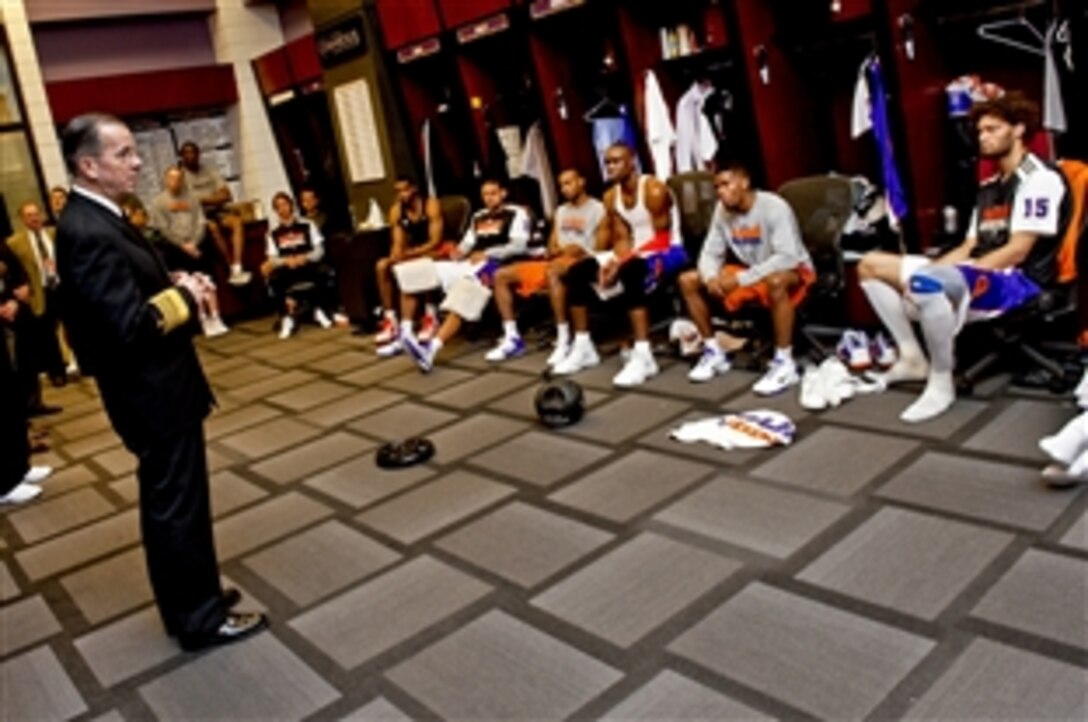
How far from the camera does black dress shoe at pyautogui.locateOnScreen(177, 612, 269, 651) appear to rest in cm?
270

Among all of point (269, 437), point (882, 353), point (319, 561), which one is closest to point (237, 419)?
point (269, 437)

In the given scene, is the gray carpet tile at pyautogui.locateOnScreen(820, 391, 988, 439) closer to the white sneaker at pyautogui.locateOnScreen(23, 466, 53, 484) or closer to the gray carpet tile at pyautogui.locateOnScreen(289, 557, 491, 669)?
the gray carpet tile at pyautogui.locateOnScreen(289, 557, 491, 669)

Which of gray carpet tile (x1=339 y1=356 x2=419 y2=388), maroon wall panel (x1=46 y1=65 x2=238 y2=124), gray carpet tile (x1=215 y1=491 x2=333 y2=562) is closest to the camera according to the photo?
gray carpet tile (x1=215 y1=491 x2=333 y2=562)

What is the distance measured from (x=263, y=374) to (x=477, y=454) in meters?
2.92

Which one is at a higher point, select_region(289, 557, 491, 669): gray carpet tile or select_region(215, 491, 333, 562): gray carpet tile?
select_region(215, 491, 333, 562): gray carpet tile

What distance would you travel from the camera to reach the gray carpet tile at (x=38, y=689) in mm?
2529

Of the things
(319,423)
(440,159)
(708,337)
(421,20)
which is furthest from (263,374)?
(708,337)

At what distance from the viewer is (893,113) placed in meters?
4.32

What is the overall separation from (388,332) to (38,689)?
156 inches

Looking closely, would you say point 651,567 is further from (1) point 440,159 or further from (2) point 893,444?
(1) point 440,159

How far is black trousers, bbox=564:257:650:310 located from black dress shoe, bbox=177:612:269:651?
2581 mm

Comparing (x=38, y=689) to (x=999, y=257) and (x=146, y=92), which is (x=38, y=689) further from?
(x=146, y=92)

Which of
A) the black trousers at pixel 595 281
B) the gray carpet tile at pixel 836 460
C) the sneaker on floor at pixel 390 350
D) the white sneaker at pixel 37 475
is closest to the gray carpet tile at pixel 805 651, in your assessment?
the gray carpet tile at pixel 836 460

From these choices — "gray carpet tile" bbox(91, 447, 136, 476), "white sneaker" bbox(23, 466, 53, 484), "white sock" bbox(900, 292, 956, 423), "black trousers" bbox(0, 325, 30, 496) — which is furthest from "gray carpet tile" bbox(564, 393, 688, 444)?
"white sneaker" bbox(23, 466, 53, 484)
